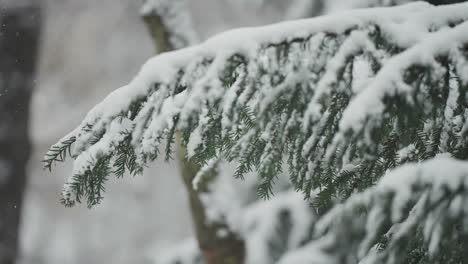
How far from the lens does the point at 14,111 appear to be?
345 centimetres

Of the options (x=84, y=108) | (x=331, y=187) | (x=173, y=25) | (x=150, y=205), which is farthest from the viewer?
(x=150, y=205)

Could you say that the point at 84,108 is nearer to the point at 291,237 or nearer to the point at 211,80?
the point at 291,237

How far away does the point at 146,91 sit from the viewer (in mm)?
1339

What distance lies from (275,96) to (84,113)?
18.1ft

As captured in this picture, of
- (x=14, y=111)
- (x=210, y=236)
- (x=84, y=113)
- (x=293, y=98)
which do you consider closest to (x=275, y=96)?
(x=293, y=98)

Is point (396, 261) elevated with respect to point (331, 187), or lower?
lower

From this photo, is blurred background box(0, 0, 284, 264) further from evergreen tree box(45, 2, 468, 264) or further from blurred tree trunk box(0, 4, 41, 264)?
evergreen tree box(45, 2, 468, 264)

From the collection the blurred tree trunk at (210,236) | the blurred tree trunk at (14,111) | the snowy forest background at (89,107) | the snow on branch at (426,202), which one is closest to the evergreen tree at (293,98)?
the snow on branch at (426,202)

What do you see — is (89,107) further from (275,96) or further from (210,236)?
(275,96)

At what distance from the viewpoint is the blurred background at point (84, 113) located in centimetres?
486

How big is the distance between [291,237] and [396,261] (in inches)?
152

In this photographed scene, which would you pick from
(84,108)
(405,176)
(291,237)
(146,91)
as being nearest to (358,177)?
(405,176)

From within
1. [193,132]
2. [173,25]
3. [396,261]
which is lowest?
[396,261]

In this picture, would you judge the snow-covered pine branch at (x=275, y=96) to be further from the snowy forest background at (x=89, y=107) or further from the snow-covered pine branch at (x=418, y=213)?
the snowy forest background at (x=89, y=107)
